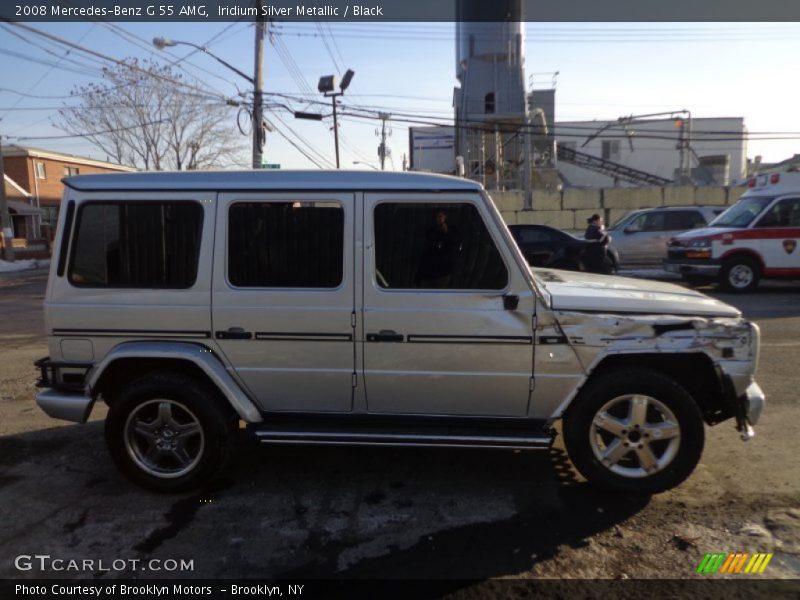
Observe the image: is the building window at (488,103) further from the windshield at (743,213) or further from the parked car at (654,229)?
the windshield at (743,213)

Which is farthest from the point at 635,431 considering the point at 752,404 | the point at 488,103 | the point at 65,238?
the point at 488,103

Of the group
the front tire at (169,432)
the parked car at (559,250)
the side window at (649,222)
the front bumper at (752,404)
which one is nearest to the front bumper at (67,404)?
the front tire at (169,432)

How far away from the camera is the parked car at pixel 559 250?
12.9 m

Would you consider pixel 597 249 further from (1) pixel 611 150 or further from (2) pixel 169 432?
(1) pixel 611 150

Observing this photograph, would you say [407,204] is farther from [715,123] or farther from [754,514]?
[715,123]

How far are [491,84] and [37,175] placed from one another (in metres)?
31.2

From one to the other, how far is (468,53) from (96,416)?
32.3 metres

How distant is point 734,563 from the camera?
10.1 ft

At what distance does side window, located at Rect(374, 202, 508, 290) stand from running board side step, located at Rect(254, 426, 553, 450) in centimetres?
94

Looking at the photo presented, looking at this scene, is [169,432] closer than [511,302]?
No

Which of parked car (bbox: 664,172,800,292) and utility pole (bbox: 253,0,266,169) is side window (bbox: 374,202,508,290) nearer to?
parked car (bbox: 664,172,800,292)

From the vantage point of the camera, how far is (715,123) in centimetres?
5312

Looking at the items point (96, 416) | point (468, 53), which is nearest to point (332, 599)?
point (96, 416)

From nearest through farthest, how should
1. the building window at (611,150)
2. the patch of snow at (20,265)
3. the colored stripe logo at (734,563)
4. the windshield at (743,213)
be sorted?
the colored stripe logo at (734,563) → the windshield at (743,213) → the patch of snow at (20,265) → the building window at (611,150)
